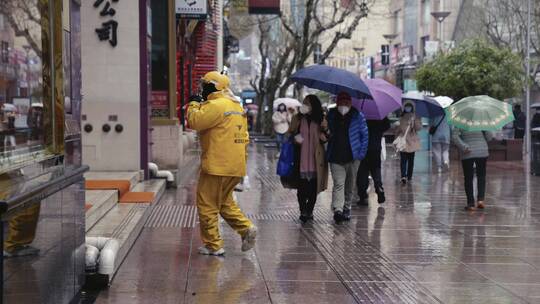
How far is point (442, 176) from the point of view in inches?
734

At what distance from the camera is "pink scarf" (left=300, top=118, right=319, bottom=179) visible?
10.9 meters

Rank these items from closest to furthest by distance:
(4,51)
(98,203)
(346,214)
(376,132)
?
(4,51)
(98,203)
(346,214)
(376,132)

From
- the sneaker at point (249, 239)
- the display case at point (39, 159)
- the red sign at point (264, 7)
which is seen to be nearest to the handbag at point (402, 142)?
the sneaker at point (249, 239)

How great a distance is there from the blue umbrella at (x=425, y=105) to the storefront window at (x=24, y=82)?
11931 millimetres

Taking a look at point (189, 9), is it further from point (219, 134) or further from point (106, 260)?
point (106, 260)

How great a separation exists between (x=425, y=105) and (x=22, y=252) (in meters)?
13.2

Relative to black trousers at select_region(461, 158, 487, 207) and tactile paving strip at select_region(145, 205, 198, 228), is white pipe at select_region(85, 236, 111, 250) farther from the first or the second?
black trousers at select_region(461, 158, 487, 207)

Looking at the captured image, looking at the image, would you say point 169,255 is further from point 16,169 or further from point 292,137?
point 16,169

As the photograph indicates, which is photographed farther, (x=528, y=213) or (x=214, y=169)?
(x=528, y=213)

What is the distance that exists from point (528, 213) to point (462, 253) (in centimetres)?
376

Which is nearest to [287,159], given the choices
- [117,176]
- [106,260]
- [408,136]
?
[117,176]

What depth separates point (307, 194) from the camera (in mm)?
11109

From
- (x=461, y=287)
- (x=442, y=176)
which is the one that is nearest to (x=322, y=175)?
(x=461, y=287)

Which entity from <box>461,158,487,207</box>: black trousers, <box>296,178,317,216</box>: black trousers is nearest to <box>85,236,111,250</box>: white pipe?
<box>296,178,317,216</box>: black trousers
